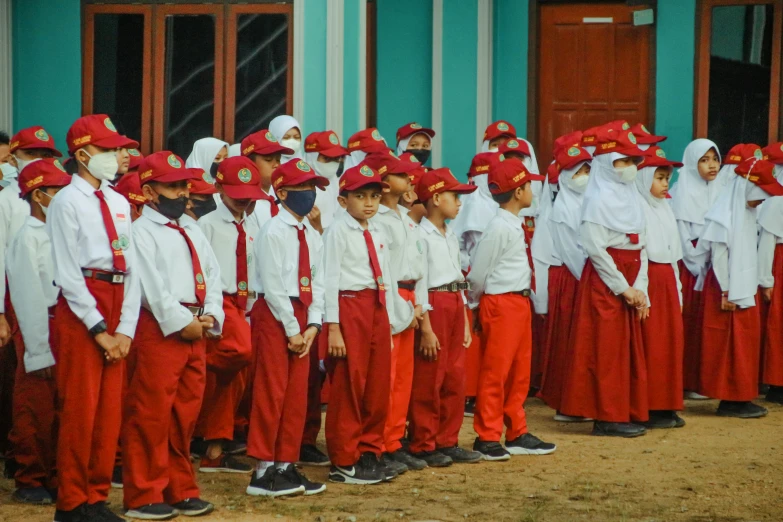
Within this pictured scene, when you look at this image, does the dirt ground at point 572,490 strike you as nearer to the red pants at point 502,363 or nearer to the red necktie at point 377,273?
the red pants at point 502,363

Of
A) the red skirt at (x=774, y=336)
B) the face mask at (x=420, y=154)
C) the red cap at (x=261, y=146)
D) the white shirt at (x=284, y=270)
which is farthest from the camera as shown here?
the face mask at (x=420, y=154)

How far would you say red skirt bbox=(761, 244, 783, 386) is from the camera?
9422 millimetres

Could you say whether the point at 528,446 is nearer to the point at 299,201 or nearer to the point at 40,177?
the point at 299,201

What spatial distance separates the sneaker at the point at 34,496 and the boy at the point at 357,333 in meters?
1.44

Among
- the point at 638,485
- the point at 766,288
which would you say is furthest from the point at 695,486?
the point at 766,288

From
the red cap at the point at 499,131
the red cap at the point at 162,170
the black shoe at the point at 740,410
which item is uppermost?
the red cap at the point at 499,131

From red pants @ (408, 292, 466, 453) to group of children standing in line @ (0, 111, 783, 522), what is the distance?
0.01 m

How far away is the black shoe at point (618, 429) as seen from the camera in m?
8.09

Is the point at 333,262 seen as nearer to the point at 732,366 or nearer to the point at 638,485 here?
the point at 638,485

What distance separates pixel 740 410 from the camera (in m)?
9.03

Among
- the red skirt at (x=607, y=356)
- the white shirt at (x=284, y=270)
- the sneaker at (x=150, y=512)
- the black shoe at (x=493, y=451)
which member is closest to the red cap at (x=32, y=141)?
the white shirt at (x=284, y=270)

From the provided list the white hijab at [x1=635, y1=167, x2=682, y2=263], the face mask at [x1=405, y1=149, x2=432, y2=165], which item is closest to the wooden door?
the face mask at [x1=405, y1=149, x2=432, y2=165]

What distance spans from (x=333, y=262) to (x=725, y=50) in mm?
6878

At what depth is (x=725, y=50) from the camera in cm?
1214
